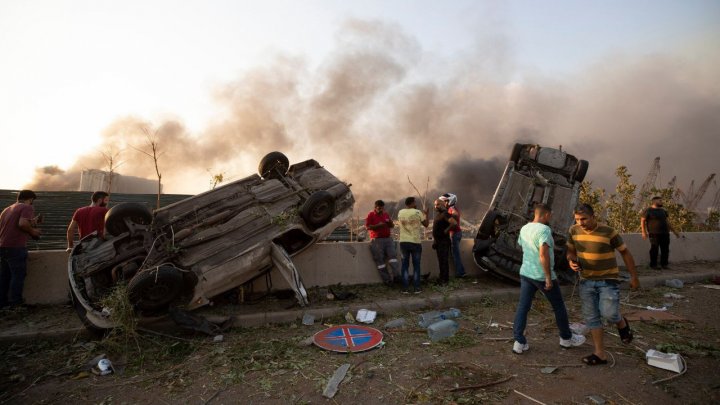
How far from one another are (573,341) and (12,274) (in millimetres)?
7738

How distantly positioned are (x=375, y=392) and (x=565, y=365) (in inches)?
82.3

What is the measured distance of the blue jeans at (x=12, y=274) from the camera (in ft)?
18.4

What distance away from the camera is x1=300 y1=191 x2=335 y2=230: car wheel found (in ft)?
19.7

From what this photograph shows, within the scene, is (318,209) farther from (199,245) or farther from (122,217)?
(122,217)

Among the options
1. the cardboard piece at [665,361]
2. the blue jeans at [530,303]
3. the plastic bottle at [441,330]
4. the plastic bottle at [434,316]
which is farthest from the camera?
the plastic bottle at [434,316]

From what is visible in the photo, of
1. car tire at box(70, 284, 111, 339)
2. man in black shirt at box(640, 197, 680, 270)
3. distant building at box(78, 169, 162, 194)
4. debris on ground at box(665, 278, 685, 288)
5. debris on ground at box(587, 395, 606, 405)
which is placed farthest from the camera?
distant building at box(78, 169, 162, 194)

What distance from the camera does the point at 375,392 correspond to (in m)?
3.53

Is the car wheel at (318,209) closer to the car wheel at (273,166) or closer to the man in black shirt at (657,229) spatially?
the car wheel at (273,166)

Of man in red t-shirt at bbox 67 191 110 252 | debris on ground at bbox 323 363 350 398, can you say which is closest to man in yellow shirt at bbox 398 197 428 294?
debris on ground at bbox 323 363 350 398

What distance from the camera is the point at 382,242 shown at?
7.19 metres

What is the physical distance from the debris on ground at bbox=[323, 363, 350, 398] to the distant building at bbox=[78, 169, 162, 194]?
22511 millimetres

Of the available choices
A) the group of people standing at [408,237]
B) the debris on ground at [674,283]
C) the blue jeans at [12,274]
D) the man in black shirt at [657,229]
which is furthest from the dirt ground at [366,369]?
the man in black shirt at [657,229]

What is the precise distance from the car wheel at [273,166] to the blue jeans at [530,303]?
4773 millimetres

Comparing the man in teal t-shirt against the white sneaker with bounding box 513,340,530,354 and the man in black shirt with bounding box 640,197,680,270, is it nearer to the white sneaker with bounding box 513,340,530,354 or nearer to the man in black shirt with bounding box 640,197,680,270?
the white sneaker with bounding box 513,340,530,354
